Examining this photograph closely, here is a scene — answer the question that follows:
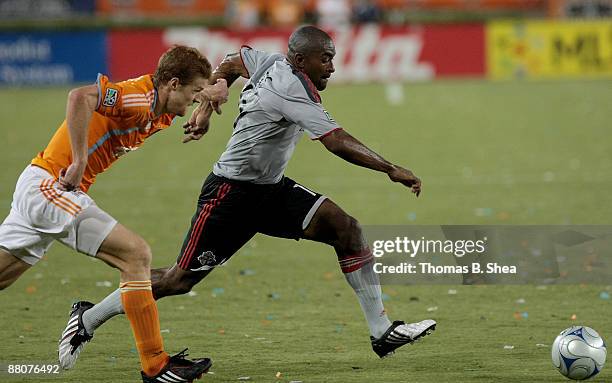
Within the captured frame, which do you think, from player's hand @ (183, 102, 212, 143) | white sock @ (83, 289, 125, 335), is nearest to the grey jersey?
player's hand @ (183, 102, 212, 143)

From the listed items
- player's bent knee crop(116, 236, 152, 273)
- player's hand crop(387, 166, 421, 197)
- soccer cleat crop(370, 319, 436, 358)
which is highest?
player's hand crop(387, 166, 421, 197)

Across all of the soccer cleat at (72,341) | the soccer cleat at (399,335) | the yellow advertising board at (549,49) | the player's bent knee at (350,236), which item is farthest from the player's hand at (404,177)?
the yellow advertising board at (549,49)

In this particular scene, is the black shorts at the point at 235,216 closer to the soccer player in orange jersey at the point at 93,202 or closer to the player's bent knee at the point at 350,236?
the player's bent knee at the point at 350,236

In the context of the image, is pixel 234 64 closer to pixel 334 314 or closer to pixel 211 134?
pixel 334 314

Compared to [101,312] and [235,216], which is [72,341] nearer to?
[101,312]

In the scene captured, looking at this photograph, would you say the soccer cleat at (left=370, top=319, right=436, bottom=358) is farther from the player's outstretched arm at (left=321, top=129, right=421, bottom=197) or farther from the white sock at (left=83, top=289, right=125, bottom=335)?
the white sock at (left=83, top=289, right=125, bottom=335)

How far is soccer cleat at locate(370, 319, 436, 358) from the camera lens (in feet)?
22.8

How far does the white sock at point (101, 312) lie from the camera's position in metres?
7.02

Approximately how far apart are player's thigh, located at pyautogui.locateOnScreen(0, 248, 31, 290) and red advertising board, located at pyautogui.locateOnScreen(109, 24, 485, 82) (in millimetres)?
25245

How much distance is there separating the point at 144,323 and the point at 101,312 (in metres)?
→ 0.81

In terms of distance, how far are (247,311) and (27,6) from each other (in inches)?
1384

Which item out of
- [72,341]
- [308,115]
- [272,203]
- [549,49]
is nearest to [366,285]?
[272,203]

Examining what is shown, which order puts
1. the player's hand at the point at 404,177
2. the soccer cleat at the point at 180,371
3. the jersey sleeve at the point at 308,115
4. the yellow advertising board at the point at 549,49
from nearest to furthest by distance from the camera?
the soccer cleat at the point at 180,371
the player's hand at the point at 404,177
the jersey sleeve at the point at 308,115
the yellow advertising board at the point at 549,49

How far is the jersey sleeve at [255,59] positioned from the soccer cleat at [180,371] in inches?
78.6
